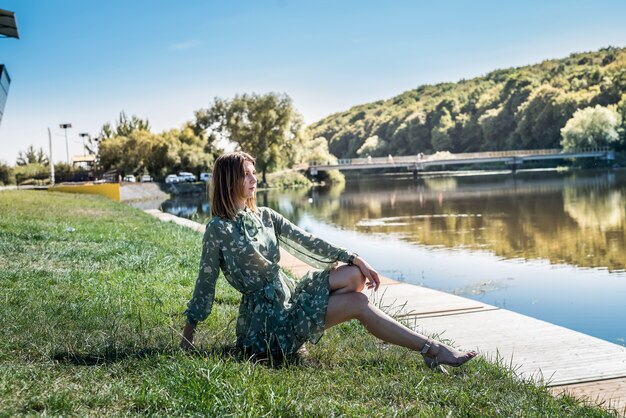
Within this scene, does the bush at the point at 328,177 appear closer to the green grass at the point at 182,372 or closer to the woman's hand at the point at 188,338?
the green grass at the point at 182,372

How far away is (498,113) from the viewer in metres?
98.8

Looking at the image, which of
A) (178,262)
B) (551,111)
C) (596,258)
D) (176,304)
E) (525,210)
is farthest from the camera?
(551,111)

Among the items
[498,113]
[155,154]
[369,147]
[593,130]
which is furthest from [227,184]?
[369,147]

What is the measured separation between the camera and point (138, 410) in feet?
9.55

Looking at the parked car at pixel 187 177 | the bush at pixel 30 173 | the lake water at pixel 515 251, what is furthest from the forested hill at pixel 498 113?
the lake water at pixel 515 251

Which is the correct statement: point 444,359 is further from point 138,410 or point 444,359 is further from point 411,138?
point 411,138

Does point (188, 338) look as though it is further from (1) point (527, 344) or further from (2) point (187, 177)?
(2) point (187, 177)

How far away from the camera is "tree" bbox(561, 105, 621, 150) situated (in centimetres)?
6969

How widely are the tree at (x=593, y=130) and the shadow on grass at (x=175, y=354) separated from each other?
72056 millimetres

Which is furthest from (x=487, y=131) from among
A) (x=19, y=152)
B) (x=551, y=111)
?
(x=19, y=152)

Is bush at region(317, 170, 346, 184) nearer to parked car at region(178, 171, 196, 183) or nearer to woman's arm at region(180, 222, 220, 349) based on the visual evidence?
parked car at region(178, 171, 196, 183)

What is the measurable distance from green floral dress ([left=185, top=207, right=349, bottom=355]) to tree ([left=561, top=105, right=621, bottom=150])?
7194cm

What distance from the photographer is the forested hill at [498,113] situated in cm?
8394

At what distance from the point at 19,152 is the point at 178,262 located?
59888mm
